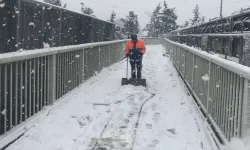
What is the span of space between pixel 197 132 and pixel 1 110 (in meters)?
3.31

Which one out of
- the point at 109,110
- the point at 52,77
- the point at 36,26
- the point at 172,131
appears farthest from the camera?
the point at 109,110

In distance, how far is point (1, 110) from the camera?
262 inches

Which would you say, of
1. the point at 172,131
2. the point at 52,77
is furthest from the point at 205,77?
the point at 52,77

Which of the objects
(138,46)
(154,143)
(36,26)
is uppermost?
(36,26)

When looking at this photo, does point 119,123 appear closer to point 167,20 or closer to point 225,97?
point 225,97

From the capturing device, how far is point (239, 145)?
5.43 meters

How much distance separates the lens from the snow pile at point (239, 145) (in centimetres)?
508

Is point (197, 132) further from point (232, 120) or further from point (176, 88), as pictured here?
point (176, 88)

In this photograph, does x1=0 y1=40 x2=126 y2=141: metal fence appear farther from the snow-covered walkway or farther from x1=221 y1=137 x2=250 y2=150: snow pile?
x1=221 y1=137 x2=250 y2=150: snow pile

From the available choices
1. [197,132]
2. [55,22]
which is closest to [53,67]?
[55,22]

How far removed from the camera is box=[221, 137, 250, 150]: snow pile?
5077mm

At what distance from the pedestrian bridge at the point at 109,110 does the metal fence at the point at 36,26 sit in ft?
0.85

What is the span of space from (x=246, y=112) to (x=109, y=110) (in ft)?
15.2

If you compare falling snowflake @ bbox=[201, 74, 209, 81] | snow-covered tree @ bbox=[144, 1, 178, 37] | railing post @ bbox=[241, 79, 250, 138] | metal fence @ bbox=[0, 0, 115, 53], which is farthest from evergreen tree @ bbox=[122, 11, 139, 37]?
railing post @ bbox=[241, 79, 250, 138]
